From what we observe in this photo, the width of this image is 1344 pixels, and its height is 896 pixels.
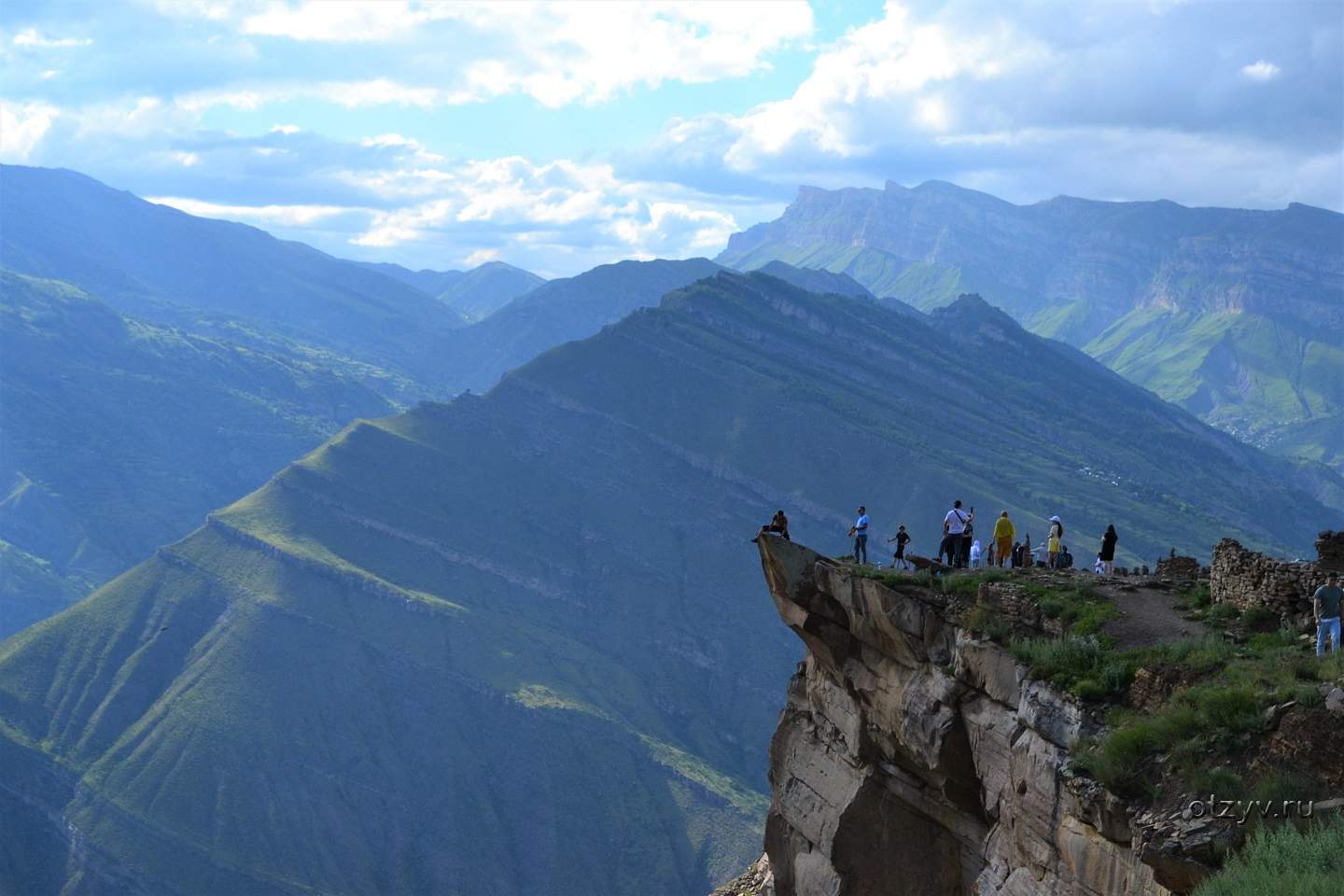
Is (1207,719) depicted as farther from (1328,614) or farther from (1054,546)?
(1054,546)

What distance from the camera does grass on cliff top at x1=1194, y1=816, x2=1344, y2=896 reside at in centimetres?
2125

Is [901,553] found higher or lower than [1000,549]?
lower

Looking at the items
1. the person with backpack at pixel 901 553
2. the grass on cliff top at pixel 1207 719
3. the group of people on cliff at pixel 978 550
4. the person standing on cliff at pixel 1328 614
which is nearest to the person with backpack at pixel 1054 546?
the group of people on cliff at pixel 978 550

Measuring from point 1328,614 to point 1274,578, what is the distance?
3059 millimetres

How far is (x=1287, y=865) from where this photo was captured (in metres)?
22.0

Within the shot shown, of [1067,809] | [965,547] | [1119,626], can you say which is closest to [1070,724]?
[1067,809]

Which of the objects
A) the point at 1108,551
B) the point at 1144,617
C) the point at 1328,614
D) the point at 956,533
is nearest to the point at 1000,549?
the point at 956,533

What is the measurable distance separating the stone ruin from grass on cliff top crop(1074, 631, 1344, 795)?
1965 mm

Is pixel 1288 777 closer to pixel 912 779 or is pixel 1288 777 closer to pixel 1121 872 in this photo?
pixel 1121 872

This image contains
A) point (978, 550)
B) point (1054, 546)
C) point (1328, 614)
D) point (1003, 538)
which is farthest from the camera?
point (978, 550)

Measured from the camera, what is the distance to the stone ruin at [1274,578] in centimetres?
2994

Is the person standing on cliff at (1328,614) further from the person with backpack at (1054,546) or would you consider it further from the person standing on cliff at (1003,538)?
the person standing on cliff at (1003,538)

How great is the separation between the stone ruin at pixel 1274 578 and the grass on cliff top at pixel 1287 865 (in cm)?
752

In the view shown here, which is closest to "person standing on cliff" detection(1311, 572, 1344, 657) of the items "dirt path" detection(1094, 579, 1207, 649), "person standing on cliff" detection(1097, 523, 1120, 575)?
"dirt path" detection(1094, 579, 1207, 649)
